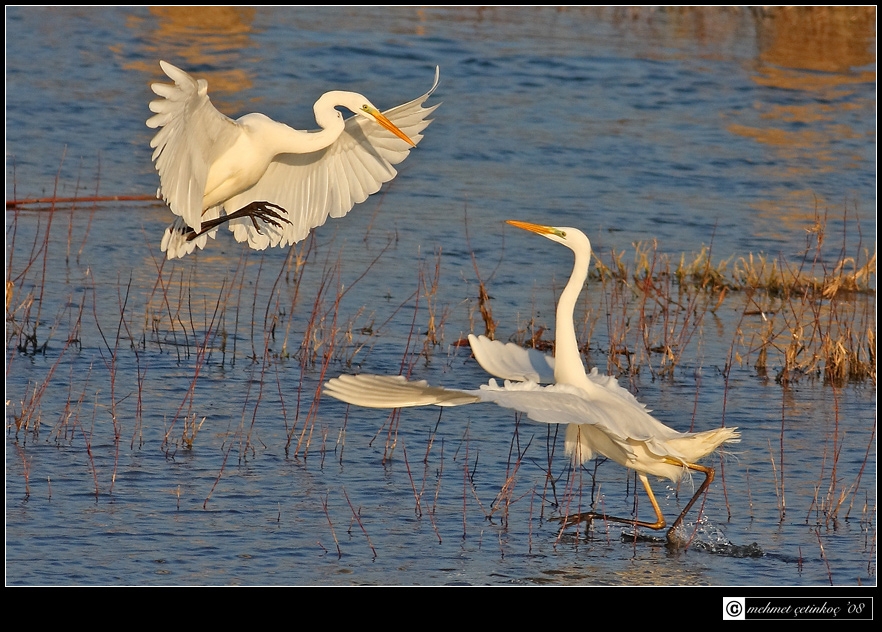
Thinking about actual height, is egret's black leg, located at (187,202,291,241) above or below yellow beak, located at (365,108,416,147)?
below

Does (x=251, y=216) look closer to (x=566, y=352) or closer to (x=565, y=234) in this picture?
(x=565, y=234)

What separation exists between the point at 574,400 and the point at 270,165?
2752 millimetres

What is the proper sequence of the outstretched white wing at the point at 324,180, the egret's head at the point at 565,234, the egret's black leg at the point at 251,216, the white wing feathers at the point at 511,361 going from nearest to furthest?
the white wing feathers at the point at 511,361, the egret's head at the point at 565,234, the egret's black leg at the point at 251,216, the outstretched white wing at the point at 324,180

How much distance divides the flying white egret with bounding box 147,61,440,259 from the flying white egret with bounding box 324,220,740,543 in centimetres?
131

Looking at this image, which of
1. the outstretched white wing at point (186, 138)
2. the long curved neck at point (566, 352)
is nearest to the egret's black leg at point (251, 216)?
the outstretched white wing at point (186, 138)

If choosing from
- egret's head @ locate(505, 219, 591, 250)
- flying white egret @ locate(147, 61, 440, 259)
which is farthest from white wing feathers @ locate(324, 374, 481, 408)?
flying white egret @ locate(147, 61, 440, 259)

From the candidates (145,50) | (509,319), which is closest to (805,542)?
(509,319)

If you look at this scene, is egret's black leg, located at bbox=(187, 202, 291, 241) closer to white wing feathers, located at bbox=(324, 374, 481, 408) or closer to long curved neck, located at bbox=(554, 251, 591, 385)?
long curved neck, located at bbox=(554, 251, 591, 385)

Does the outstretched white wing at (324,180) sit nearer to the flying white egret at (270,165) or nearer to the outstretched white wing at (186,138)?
the flying white egret at (270,165)

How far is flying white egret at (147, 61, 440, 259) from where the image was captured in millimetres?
5844

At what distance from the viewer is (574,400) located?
4941 mm

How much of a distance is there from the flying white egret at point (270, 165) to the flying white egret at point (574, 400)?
4.29 ft

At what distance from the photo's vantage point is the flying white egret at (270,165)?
5844 mm

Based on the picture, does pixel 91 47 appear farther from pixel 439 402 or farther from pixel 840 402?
pixel 439 402
